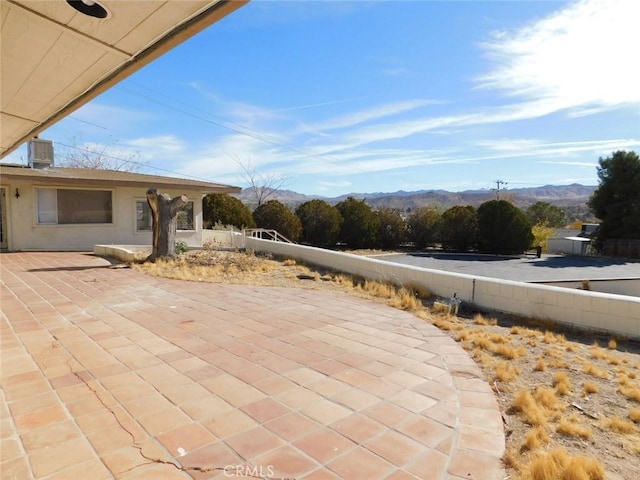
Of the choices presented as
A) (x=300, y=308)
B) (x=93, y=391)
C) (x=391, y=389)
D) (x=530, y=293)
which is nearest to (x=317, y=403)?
(x=391, y=389)

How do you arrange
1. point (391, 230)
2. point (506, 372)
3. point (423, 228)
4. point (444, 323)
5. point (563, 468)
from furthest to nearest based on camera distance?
point (391, 230) < point (423, 228) < point (444, 323) < point (506, 372) < point (563, 468)

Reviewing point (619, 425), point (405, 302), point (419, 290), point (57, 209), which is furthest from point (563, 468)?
point (57, 209)

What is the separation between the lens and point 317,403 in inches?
121

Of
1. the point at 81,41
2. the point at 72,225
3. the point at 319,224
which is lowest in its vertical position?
the point at 319,224

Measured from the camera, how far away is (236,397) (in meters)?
3.15

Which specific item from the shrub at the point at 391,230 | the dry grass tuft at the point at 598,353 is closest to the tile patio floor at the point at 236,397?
the dry grass tuft at the point at 598,353

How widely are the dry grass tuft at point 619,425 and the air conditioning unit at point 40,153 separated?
17169mm

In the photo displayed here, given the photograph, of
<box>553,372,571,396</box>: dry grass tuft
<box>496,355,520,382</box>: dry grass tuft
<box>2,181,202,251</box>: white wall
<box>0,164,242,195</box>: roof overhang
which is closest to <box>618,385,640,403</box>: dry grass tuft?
<box>553,372,571,396</box>: dry grass tuft

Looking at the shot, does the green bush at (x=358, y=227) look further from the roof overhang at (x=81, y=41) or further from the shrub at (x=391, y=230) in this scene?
the roof overhang at (x=81, y=41)

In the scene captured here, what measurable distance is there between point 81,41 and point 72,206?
46.6 feet

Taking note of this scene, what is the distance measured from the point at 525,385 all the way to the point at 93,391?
3879 millimetres

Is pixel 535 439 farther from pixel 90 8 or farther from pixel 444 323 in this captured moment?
pixel 90 8

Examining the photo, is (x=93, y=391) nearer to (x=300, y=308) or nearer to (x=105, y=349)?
(x=105, y=349)

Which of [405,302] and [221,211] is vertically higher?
[221,211]
